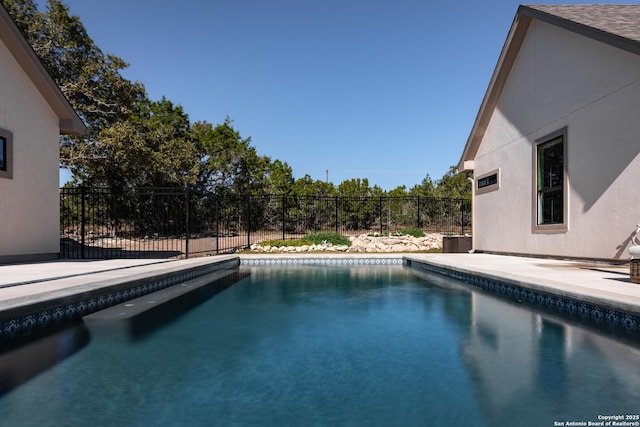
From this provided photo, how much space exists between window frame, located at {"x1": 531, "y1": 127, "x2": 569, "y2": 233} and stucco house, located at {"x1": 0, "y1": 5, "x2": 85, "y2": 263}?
13182mm

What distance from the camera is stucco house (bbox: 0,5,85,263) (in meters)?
8.78

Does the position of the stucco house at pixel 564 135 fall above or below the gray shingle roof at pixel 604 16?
below

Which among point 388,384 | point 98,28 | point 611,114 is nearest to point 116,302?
point 388,384

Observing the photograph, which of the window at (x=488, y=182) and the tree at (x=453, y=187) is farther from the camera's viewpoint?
the tree at (x=453, y=187)

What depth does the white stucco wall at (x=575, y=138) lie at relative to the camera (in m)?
7.06

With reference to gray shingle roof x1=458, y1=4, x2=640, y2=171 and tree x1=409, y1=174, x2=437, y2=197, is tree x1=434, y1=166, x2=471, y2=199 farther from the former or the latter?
gray shingle roof x1=458, y1=4, x2=640, y2=171

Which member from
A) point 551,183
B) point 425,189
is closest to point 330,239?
point 551,183

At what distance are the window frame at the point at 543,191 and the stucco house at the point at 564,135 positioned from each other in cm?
2

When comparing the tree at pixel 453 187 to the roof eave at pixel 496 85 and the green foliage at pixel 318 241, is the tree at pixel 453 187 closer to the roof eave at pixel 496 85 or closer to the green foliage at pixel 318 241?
the roof eave at pixel 496 85

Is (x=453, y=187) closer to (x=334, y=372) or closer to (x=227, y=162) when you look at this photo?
(x=227, y=162)

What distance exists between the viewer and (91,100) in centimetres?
1720

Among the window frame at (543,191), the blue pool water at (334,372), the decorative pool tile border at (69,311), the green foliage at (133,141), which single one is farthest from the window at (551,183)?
the green foliage at (133,141)

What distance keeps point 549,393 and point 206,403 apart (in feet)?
8.65

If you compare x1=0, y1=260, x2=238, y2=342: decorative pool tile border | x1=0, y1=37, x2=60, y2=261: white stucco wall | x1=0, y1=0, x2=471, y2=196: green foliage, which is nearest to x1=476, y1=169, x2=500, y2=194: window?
x1=0, y1=0, x2=471, y2=196: green foliage
